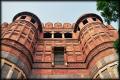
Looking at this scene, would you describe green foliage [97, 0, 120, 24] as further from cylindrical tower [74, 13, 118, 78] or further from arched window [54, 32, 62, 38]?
arched window [54, 32, 62, 38]

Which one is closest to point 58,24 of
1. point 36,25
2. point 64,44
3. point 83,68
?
point 36,25

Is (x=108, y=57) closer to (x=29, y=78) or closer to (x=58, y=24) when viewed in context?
(x=29, y=78)

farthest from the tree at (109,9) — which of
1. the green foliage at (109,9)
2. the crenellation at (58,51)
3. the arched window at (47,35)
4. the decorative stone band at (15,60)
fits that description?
the arched window at (47,35)

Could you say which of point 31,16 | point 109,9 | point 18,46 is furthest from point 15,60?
point 31,16

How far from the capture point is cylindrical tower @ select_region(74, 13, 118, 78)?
15.1 metres

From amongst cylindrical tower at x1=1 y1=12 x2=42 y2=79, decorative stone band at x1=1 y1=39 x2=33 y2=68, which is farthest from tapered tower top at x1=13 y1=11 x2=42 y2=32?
decorative stone band at x1=1 y1=39 x2=33 y2=68

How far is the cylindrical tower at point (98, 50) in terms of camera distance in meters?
15.1

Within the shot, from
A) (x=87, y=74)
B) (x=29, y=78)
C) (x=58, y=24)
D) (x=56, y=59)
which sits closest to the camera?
(x=29, y=78)

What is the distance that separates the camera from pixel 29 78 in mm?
15547

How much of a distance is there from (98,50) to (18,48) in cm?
530

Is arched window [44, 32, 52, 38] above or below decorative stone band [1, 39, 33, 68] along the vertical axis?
above

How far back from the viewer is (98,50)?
17031 millimetres

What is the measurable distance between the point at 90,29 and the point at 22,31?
18.2ft

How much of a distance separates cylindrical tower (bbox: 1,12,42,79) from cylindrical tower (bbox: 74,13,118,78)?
13.3 feet
